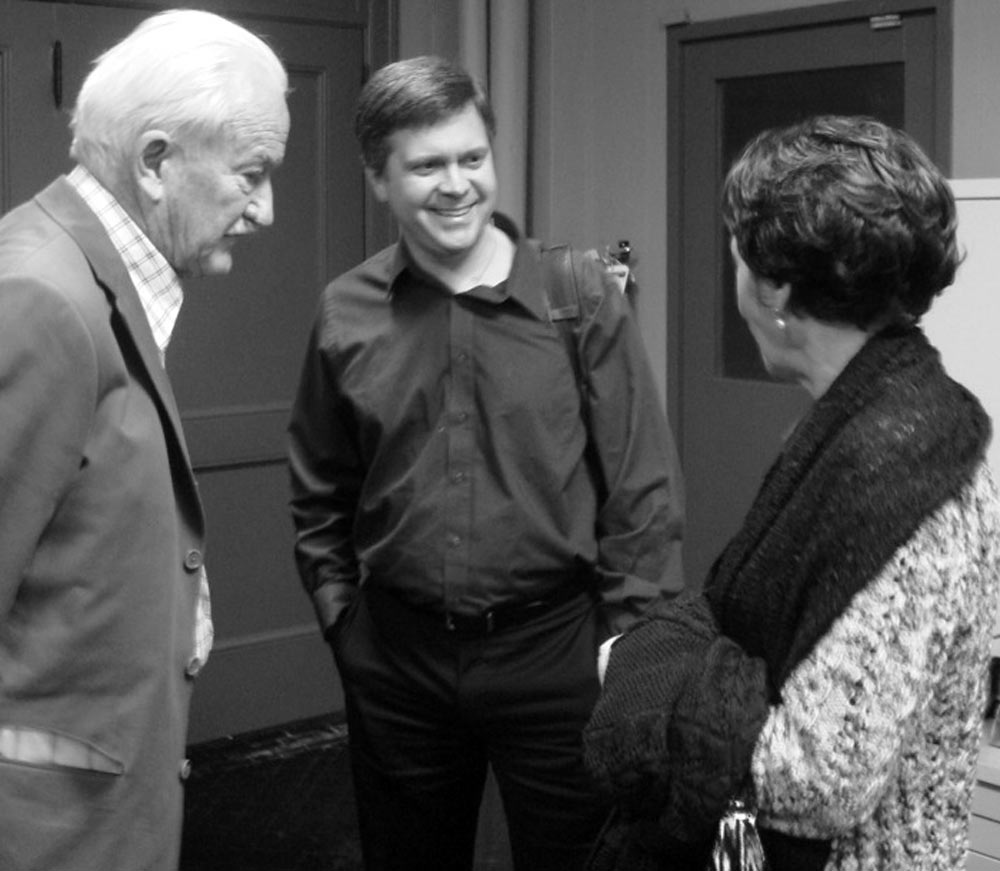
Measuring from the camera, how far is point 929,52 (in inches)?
156

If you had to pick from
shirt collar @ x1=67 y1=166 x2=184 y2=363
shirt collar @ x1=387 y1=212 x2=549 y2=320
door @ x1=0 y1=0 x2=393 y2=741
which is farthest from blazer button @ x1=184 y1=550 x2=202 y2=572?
door @ x1=0 y1=0 x2=393 y2=741

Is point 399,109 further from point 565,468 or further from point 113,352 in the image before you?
point 113,352

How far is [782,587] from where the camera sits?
4.99ft

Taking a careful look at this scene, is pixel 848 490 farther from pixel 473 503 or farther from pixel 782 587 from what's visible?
pixel 473 503

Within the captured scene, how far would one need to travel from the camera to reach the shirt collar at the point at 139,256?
172cm

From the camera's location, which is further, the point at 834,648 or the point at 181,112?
the point at 181,112

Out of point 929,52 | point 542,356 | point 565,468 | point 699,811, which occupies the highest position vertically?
point 929,52

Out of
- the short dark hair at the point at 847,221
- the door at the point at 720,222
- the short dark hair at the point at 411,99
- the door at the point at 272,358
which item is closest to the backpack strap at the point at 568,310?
the short dark hair at the point at 411,99

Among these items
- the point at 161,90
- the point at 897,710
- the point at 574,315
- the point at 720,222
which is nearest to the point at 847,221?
the point at 897,710

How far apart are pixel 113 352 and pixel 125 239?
18 centimetres

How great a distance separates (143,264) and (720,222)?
310 cm

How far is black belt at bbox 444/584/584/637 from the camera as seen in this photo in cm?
235

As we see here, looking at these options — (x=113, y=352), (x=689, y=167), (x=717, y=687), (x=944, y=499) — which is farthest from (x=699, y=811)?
(x=689, y=167)

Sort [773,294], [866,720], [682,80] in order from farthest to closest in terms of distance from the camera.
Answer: [682,80] < [773,294] < [866,720]
